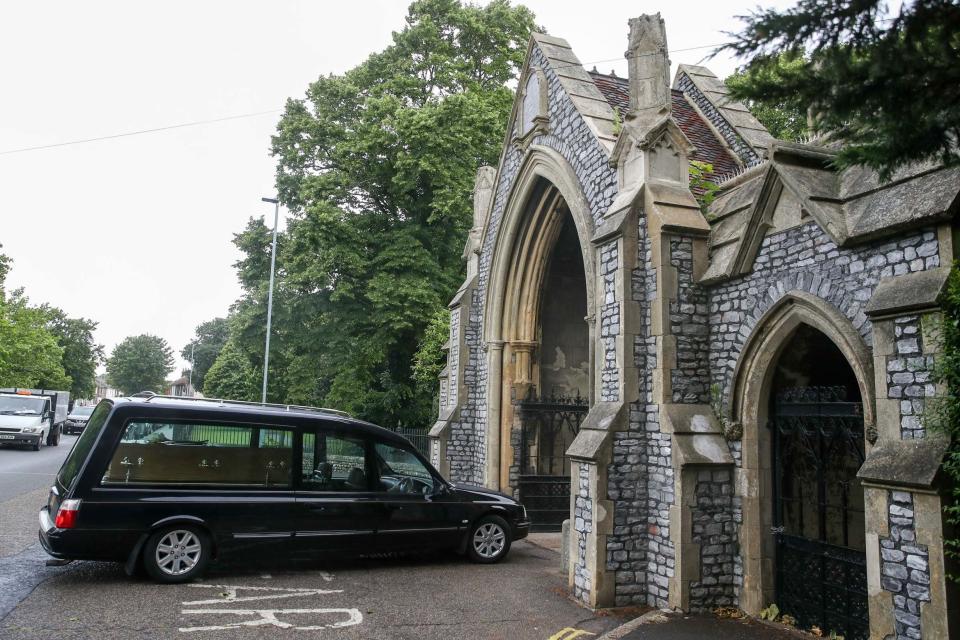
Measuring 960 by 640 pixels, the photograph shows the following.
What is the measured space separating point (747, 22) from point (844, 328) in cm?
367

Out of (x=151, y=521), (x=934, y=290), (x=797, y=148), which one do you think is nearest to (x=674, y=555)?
(x=934, y=290)

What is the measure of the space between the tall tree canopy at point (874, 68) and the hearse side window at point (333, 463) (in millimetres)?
6098

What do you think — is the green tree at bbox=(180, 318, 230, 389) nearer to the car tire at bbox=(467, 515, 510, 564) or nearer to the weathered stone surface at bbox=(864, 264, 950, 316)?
the car tire at bbox=(467, 515, 510, 564)

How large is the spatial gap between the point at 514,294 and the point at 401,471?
5.18m

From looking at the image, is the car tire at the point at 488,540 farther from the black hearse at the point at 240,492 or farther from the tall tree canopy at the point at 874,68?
the tall tree canopy at the point at 874,68

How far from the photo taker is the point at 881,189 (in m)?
5.57

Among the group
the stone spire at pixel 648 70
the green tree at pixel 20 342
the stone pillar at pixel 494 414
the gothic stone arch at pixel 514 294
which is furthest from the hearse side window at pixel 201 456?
the green tree at pixel 20 342

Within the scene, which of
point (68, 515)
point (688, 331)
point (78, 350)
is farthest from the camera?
point (78, 350)

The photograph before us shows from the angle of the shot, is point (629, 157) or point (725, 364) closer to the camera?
point (725, 364)

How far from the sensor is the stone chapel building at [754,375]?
4871 mm

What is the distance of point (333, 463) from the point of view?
792 centimetres

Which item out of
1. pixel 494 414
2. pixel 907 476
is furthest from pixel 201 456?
pixel 907 476

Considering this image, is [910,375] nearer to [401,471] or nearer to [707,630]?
[707,630]

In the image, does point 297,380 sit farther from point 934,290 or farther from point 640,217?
point 934,290
